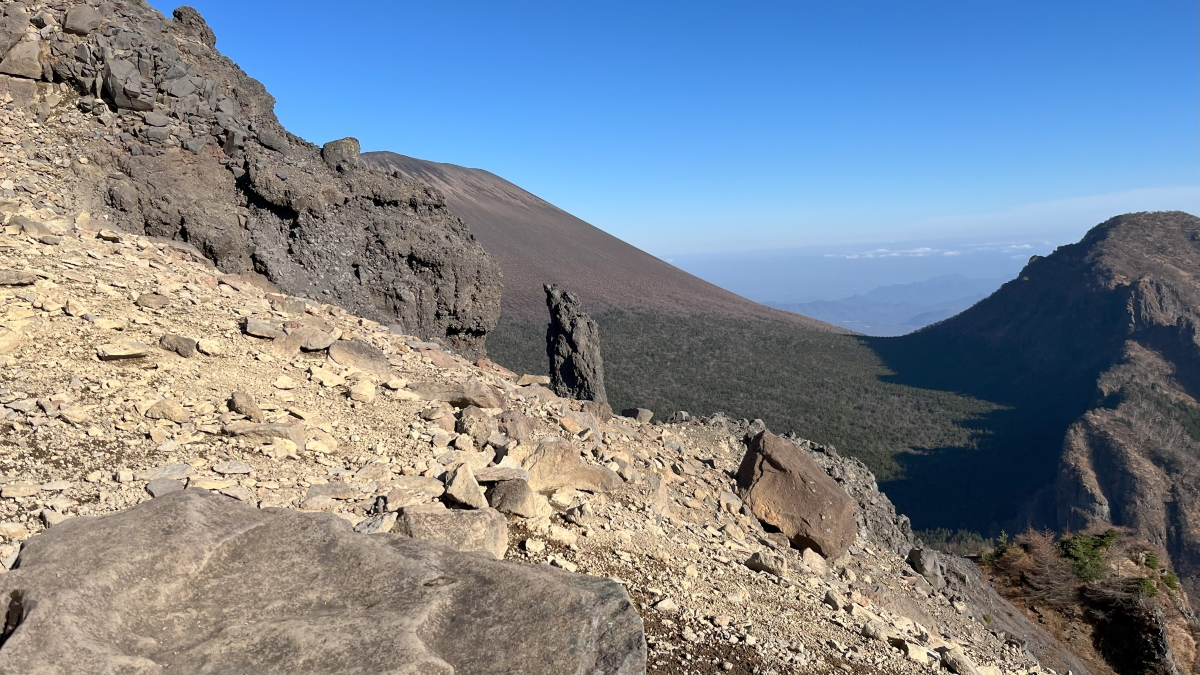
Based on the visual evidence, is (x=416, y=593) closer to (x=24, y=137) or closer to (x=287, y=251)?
(x=287, y=251)

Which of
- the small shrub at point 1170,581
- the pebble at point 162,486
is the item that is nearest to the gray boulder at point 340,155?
the pebble at point 162,486

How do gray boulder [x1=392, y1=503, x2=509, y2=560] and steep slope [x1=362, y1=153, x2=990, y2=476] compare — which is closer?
gray boulder [x1=392, y1=503, x2=509, y2=560]

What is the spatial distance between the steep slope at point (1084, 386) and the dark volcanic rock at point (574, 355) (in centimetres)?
2722

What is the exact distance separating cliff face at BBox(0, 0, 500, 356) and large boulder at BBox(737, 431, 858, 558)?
6064 millimetres

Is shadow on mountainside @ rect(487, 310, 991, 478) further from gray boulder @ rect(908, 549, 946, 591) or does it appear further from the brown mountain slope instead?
gray boulder @ rect(908, 549, 946, 591)

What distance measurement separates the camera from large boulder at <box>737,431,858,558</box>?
23.5 feet

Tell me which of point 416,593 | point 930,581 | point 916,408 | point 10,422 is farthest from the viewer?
point 916,408

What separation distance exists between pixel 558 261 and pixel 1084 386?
50.7 m

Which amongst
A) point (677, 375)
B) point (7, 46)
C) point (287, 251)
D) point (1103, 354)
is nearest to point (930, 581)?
point (287, 251)

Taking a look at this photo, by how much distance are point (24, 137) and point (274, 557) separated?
8963 mm

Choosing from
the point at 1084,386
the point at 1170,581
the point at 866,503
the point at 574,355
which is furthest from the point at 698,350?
the point at 866,503

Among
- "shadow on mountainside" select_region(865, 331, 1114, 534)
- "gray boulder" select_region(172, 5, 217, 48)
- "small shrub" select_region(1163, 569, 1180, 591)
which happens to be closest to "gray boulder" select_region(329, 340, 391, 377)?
"gray boulder" select_region(172, 5, 217, 48)

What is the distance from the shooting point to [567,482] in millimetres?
5934

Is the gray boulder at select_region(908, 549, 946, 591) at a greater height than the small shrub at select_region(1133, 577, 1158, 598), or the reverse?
the gray boulder at select_region(908, 549, 946, 591)
